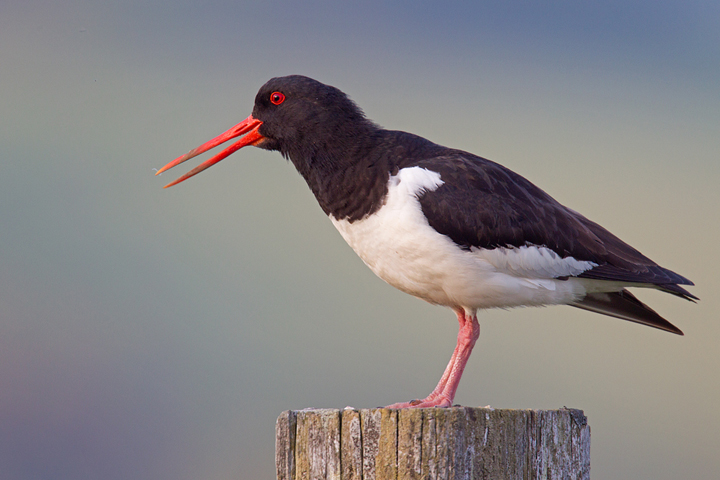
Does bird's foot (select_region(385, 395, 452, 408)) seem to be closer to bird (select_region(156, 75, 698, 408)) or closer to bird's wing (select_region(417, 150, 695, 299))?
bird (select_region(156, 75, 698, 408))

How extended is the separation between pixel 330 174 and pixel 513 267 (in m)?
1.56

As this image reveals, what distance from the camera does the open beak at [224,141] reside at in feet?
17.7

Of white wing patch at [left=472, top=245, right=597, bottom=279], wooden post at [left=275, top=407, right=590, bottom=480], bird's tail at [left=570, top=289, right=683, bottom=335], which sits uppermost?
white wing patch at [left=472, top=245, right=597, bottom=279]

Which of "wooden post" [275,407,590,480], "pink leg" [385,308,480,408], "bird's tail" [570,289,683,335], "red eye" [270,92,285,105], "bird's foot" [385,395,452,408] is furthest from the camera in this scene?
"bird's tail" [570,289,683,335]

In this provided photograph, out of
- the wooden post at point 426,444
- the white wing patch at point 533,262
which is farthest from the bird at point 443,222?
the wooden post at point 426,444

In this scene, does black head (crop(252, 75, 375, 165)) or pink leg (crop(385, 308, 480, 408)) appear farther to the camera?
black head (crop(252, 75, 375, 165))

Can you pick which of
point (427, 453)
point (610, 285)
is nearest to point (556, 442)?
point (427, 453)

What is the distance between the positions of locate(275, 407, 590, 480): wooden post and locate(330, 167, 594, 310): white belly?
1.23m


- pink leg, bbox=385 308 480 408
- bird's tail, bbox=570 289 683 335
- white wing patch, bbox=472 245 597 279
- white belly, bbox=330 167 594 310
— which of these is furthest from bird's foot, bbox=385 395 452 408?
bird's tail, bbox=570 289 683 335

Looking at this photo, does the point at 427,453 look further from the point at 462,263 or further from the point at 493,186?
the point at 493,186

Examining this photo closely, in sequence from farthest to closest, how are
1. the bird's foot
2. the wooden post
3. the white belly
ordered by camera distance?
the bird's foot
the white belly
the wooden post

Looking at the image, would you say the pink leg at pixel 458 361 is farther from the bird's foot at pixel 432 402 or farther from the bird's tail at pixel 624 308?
the bird's tail at pixel 624 308

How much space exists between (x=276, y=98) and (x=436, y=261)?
79.6 inches

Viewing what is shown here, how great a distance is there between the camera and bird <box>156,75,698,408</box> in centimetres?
440
